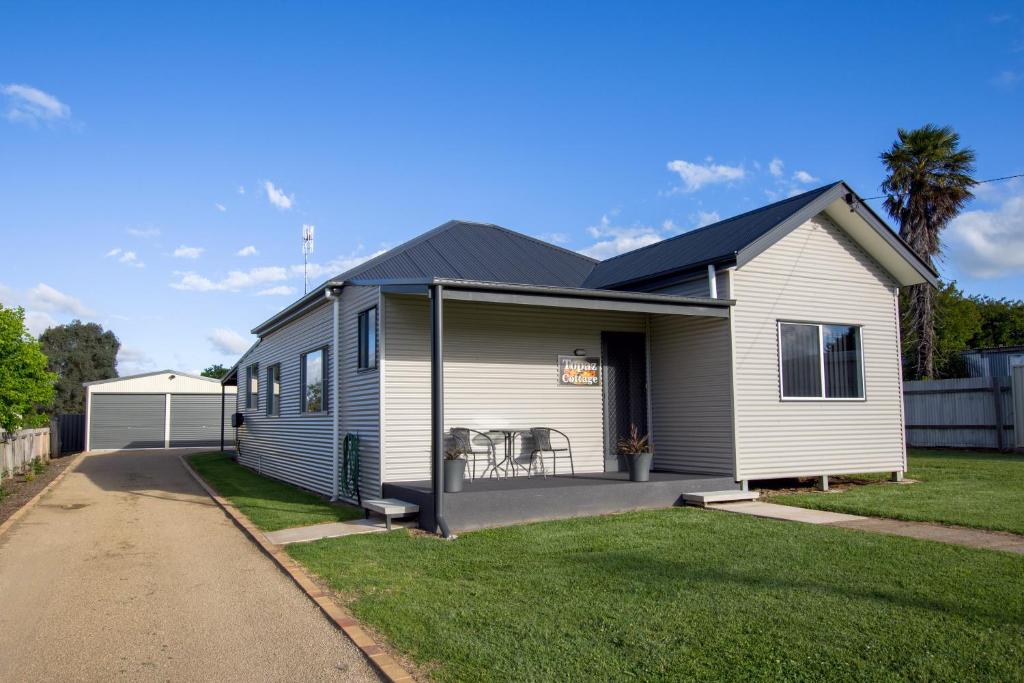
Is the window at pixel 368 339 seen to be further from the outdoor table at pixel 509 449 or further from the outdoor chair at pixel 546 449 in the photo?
the outdoor chair at pixel 546 449

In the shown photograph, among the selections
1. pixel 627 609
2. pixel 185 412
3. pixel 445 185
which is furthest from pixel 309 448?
pixel 185 412

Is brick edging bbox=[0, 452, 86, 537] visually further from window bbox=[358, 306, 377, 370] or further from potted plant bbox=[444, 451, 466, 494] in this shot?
potted plant bbox=[444, 451, 466, 494]

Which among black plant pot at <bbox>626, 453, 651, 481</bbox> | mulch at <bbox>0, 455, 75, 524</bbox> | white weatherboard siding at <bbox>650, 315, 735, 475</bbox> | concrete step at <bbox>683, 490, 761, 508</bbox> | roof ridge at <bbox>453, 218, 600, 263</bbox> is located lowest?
mulch at <bbox>0, 455, 75, 524</bbox>

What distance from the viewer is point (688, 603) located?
5.31 meters

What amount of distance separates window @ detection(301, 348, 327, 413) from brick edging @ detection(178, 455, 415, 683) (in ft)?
10.3

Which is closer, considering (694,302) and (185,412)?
(694,302)

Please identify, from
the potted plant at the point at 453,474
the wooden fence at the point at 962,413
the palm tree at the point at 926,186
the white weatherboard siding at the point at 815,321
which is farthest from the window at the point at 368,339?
Answer: the palm tree at the point at 926,186

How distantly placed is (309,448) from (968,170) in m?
22.7

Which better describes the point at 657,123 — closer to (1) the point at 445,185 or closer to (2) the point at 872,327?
(1) the point at 445,185

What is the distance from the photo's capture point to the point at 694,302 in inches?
421

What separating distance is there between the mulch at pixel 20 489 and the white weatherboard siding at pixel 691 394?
9909 mm

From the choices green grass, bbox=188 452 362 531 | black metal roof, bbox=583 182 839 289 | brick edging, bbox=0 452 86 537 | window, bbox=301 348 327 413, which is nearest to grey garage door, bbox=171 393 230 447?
brick edging, bbox=0 452 86 537

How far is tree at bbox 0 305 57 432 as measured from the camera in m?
15.6

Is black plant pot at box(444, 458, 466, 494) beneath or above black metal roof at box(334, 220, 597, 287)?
beneath
